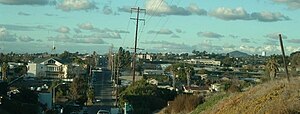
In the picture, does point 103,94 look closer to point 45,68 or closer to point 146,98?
point 45,68

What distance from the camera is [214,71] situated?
4818 inches

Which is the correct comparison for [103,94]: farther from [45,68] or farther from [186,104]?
[186,104]

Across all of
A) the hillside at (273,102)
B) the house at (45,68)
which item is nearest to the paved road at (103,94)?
the house at (45,68)

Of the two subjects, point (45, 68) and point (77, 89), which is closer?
point (77, 89)

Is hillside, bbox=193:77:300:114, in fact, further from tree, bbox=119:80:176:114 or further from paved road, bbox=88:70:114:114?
paved road, bbox=88:70:114:114

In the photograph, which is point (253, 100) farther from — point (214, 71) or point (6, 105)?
point (214, 71)

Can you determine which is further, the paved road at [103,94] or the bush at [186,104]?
the paved road at [103,94]

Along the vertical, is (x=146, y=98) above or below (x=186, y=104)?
below

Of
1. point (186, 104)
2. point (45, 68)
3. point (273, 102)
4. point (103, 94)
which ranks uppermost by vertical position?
point (45, 68)

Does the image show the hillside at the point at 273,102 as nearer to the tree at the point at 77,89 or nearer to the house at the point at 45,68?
the tree at the point at 77,89

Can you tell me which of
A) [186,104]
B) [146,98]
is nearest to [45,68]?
[146,98]

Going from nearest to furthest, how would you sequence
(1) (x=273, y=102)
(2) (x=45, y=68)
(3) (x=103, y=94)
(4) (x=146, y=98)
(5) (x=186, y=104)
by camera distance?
(1) (x=273, y=102), (5) (x=186, y=104), (4) (x=146, y=98), (3) (x=103, y=94), (2) (x=45, y=68)

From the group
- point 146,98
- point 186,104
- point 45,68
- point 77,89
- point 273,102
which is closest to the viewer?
point 273,102

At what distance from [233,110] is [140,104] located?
3777cm
